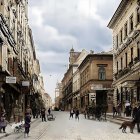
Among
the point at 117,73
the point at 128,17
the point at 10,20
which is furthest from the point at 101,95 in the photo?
the point at 10,20

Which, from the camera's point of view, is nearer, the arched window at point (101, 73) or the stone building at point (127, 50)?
the stone building at point (127, 50)

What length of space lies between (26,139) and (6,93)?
15.3 m

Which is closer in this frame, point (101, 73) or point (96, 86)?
point (96, 86)

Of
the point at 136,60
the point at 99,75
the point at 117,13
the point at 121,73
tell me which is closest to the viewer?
the point at 136,60

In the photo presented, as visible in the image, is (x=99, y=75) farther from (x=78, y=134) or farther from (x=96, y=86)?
(x=78, y=134)

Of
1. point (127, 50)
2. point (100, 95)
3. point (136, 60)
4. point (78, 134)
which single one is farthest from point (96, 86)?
point (78, 134)

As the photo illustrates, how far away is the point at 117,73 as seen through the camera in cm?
5559

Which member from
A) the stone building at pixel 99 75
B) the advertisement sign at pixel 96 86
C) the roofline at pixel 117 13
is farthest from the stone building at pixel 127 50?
the advertisement sign at pixel 96 86

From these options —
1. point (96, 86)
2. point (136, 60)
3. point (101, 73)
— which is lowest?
point (96, 86)

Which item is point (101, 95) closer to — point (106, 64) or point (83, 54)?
point (106, 64)

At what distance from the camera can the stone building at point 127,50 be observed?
43656 mm

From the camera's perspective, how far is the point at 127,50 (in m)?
48.7

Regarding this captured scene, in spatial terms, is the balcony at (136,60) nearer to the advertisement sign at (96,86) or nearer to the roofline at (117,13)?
the roofline at (117,13)

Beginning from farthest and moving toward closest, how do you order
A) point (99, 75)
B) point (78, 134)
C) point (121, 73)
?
point (99, 75)
point (121, 73)
point (78, 134)
